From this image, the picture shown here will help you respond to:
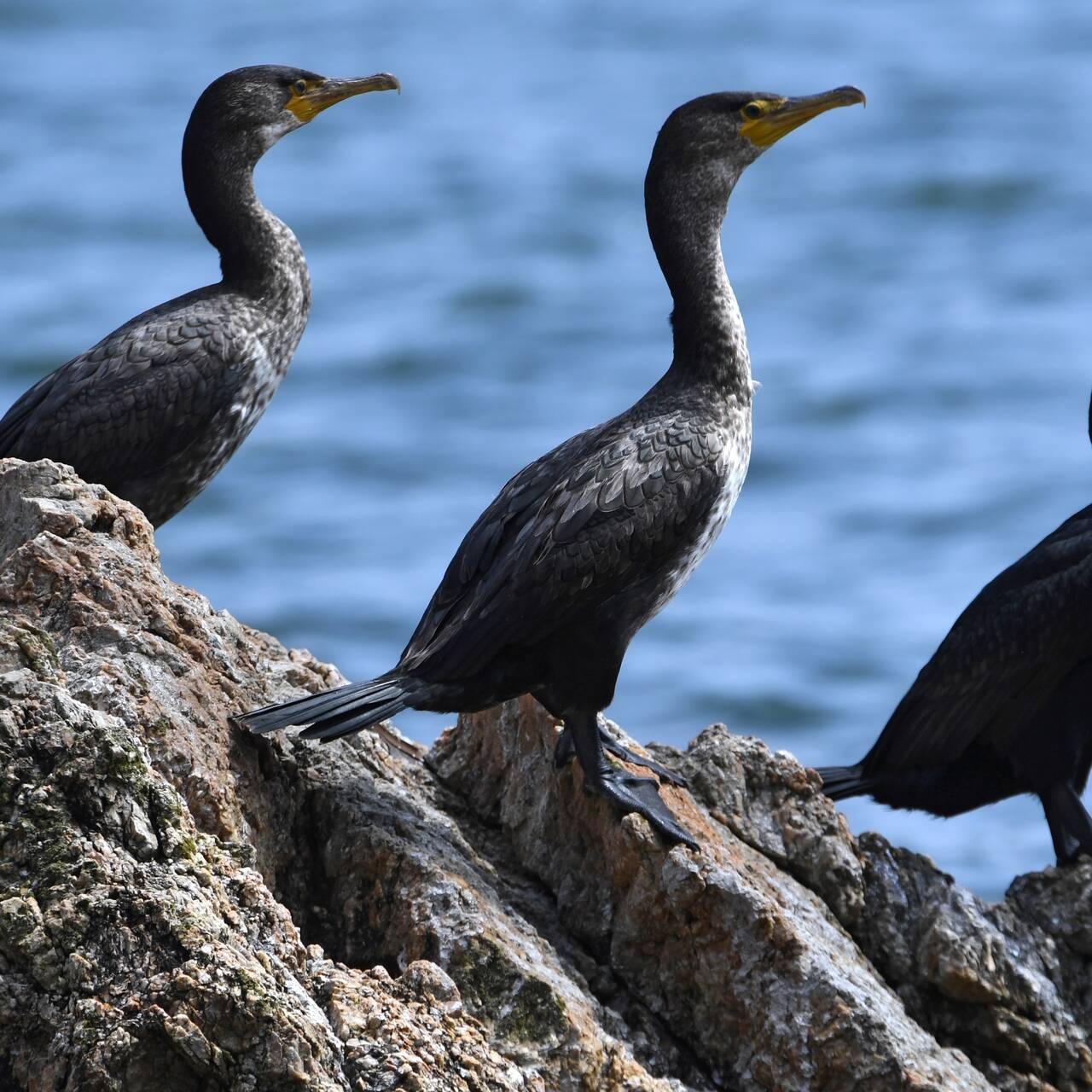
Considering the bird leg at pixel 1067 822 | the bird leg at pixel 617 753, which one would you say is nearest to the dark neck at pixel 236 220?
the bird leg at pixel 617 753

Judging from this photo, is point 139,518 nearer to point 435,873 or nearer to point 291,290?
point 435,873

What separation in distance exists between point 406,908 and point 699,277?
7.42 ft

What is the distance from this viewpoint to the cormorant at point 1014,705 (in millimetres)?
6676

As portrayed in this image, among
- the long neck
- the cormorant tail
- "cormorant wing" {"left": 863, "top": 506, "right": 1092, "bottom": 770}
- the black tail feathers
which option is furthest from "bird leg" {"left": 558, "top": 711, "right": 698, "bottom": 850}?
"cormorant wing" {"left": 863, "top": 506, "right": 1092, "bottom": 770}

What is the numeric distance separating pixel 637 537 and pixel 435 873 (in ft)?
3.77

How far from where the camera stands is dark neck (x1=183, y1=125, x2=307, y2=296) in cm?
701

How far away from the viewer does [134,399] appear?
6395mm

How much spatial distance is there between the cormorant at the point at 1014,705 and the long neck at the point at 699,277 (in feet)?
4.82

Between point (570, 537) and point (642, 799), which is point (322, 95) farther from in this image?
point (642, 799)

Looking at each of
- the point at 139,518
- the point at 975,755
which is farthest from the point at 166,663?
the point at 975,755

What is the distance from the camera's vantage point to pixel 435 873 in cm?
460

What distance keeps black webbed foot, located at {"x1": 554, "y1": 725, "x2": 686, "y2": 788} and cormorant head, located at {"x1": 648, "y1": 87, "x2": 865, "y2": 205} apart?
170cm

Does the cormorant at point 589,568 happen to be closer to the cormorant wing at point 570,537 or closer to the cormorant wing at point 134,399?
the cormorant wing at point 570,537

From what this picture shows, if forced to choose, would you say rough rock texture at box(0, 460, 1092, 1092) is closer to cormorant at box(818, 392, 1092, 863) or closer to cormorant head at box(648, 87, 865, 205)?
cormorant at box(818, 392, 1092, 863)
